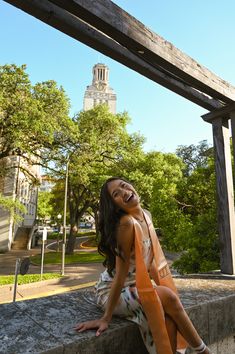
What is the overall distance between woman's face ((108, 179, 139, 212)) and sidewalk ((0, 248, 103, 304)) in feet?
41.9

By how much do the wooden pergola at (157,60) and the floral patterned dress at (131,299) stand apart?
1824mm

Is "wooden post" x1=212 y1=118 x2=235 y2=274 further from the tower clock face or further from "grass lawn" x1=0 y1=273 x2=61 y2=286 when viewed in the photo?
the tower clock face

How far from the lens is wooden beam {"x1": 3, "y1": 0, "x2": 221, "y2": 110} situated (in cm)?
235

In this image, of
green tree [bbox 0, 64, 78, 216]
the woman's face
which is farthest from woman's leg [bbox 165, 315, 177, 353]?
green tree [bbox 0, 64, 78, 216]

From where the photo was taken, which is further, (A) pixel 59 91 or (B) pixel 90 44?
(A) pixel 59 91

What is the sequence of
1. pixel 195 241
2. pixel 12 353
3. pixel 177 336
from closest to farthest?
1. pixel 12 353
2. pixel 177 336
3. pixel 195 241

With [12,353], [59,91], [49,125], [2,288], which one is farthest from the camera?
[59,91]

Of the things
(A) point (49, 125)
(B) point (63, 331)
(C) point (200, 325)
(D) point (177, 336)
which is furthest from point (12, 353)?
(A) point (49, 125)

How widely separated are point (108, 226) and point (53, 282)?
17110mm

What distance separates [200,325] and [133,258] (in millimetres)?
947

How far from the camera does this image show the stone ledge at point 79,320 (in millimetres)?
1750

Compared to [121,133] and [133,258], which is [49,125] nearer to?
[121,133]

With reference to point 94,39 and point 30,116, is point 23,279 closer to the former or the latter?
point 30,116

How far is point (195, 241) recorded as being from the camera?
6.85m
